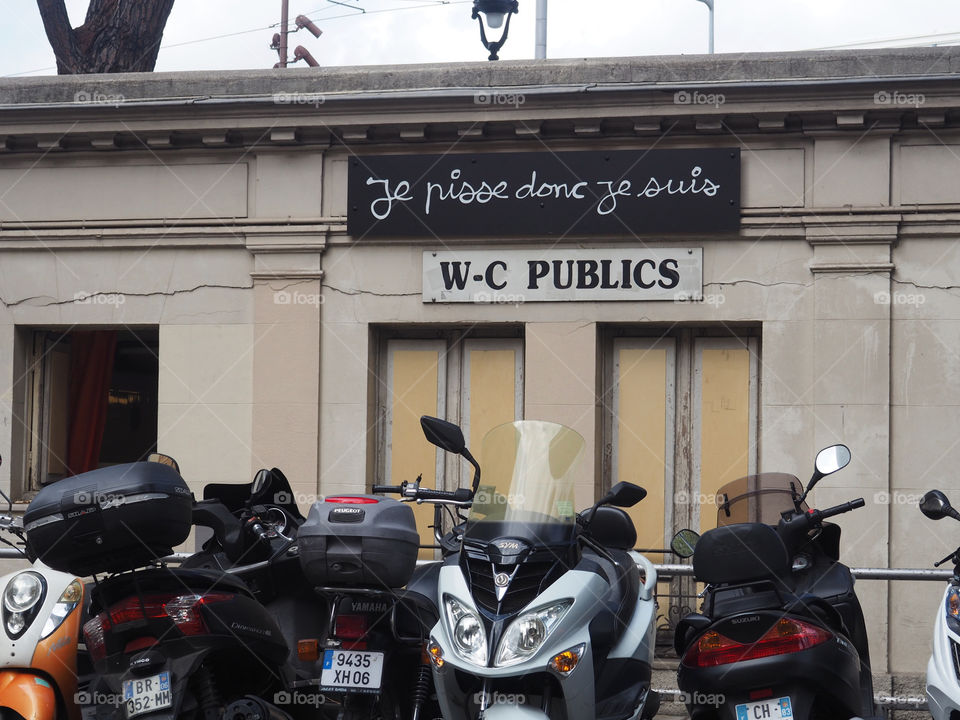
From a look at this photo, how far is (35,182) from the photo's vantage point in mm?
11211

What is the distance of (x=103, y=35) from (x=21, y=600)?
10628 mm

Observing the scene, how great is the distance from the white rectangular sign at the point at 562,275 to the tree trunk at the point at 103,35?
6172mm

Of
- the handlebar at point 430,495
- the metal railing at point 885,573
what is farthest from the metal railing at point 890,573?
the handlebar at point 430,495

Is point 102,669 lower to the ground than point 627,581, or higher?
lower

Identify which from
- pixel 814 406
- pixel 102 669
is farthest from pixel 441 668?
pixel 814 406

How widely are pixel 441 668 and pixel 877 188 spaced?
22.0ft

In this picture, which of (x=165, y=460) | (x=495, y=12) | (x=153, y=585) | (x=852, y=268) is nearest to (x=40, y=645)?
(x=153, y=585)

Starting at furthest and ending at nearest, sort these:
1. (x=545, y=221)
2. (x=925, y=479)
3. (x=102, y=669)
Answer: (x=545, y=221) → (x=925, y=479) → (x=102, y=669)

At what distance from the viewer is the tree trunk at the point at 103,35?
14.5m

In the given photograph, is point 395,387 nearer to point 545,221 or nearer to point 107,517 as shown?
point 545,221

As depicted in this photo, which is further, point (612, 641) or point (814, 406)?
point (814, 406)

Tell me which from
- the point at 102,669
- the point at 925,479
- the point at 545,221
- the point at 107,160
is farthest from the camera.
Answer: the point at 107,160

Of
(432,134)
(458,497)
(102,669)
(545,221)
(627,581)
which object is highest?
(432,134)

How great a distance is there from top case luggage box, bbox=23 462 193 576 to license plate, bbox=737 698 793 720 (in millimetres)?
2558
